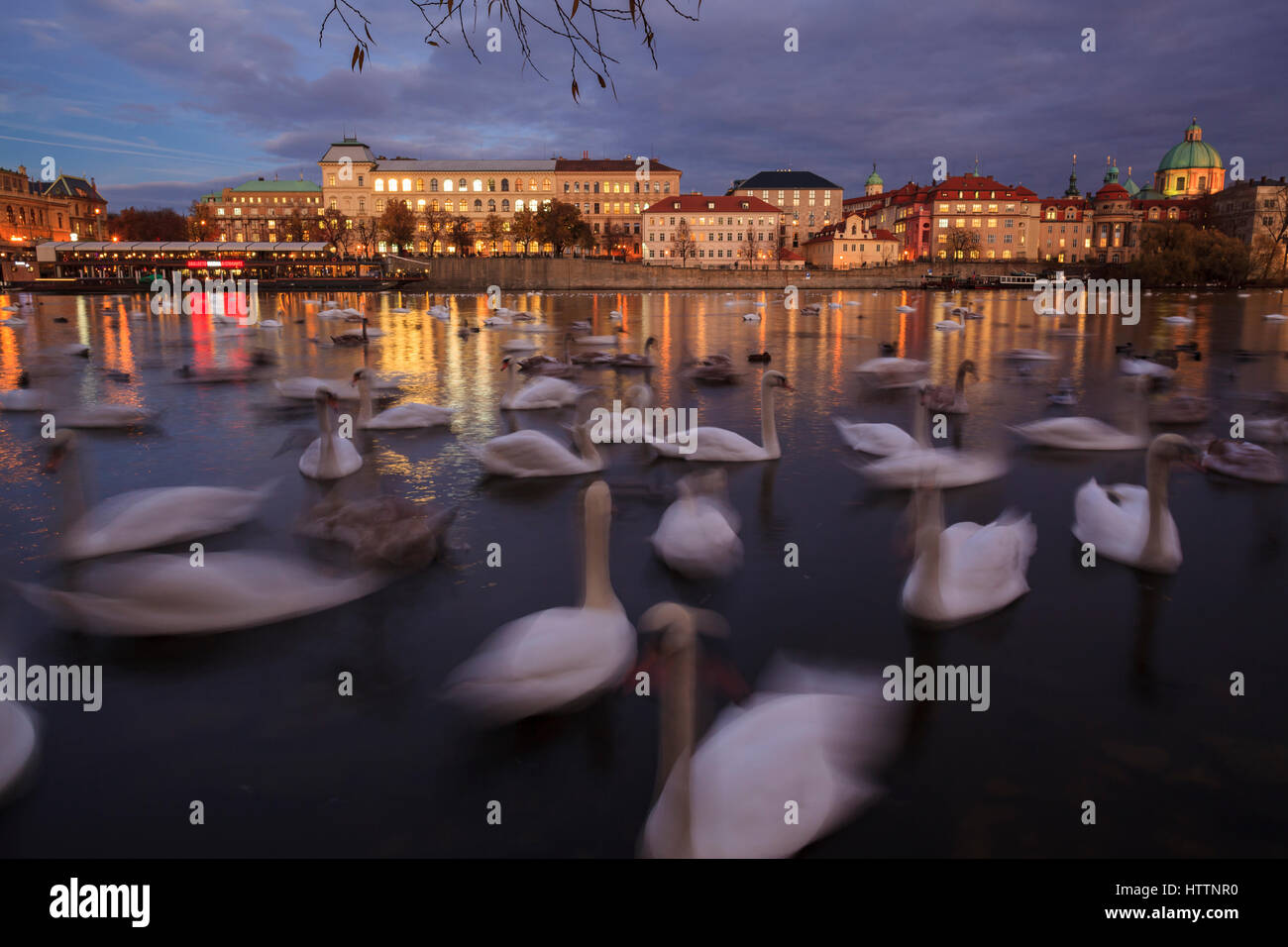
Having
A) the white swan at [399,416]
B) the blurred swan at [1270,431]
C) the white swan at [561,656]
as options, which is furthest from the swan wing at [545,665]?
the blurred swan at [1270,431]

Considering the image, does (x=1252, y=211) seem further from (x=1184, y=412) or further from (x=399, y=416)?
(x=399, y=416)

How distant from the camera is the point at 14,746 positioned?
2873mm

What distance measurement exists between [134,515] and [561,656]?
3.25 metres

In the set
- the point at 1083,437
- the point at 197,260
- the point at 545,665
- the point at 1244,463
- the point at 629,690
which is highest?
the point at 197,260

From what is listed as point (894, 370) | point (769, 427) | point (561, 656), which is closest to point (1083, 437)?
point (769, 427)

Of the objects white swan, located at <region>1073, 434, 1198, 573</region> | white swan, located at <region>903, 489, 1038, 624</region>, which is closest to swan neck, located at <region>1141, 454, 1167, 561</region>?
white swan, located at <region>1073, 434, 1198, 573</region>

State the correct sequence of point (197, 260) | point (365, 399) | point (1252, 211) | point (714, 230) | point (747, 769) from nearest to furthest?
point (747, 769) < point (365, 399) < point (197, 260) < point (1252, 211) < point (714, 230)

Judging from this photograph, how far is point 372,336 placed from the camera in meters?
20.2

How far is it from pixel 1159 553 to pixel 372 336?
61.7ft

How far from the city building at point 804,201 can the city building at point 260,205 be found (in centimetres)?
8244

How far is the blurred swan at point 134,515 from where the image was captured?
4660 mm

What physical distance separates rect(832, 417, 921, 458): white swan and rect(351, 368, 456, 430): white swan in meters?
4.43

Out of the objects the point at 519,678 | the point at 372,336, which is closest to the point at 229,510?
the point at 519,678

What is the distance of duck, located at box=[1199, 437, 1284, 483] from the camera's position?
654 centimetres
